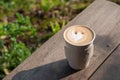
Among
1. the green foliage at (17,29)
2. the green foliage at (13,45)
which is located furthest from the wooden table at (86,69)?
the green foliage at (17,29)

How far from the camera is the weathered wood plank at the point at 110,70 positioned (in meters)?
1.25

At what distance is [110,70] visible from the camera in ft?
4.19

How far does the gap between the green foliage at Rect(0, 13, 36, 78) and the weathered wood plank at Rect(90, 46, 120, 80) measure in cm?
82

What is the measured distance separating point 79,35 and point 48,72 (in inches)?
9.9

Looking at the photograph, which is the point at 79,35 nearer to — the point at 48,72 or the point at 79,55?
the point at 79,55

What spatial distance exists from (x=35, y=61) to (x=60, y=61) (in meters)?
0.13

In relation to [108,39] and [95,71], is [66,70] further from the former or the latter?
[108,39]

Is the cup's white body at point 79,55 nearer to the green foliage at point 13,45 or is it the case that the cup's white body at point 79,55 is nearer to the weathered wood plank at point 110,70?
the weathered wood plank at point 110,70

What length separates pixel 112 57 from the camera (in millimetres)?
1337

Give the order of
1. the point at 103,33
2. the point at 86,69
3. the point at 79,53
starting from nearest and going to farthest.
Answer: the point at 79,53, the point at 86,69, the point at 103,33

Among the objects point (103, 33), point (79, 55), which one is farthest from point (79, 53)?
point (103, 33)

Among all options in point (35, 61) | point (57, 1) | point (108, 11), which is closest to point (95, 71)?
point (35, 61)

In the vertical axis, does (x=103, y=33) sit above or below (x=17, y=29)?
above

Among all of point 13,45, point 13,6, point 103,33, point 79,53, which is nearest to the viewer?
point 79,53
